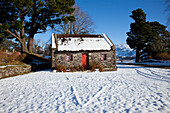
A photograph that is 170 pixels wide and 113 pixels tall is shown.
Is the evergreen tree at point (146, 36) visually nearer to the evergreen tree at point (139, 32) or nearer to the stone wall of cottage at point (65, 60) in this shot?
the evergreen tree at point (139, 32)

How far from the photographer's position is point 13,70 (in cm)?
1180

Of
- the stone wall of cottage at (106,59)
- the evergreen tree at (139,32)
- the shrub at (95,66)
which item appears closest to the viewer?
the shrub at (95,66)

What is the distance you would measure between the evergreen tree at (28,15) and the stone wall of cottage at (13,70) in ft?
19.7

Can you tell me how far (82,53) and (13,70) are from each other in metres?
7.96

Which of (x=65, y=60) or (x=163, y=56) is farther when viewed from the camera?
(x=163, y=56)

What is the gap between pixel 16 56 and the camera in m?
15.2

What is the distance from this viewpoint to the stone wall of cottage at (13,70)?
34.7ft

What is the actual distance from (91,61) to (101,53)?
5.53ft

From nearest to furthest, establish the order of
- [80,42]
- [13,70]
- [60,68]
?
[13,70] < [60,68] < [80,42]

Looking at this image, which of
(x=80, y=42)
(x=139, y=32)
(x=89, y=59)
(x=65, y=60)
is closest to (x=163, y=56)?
(x=139, y=32)

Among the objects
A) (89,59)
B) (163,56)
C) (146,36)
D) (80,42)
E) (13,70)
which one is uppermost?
(146,36)

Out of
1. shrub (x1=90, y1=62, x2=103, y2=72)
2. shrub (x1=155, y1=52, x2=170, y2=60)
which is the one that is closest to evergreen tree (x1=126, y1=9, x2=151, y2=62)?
shrub (x1=155, y1=52, x2=170, y2=60)

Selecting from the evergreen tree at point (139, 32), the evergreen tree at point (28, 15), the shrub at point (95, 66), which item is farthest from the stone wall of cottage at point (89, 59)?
the evergreen tree at point (139, 32)

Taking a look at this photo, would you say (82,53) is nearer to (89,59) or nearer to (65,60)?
(89,59)
